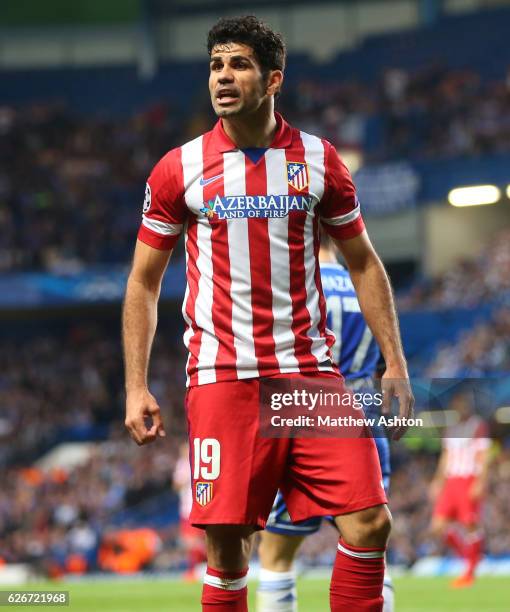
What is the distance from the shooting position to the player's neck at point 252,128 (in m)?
4.12

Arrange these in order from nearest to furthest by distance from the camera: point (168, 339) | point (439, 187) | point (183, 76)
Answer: point (439, 187), point (168, 339), point (183, 76)

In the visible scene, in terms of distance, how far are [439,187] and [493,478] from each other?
34.2 feet

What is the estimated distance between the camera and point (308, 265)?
4094 mm

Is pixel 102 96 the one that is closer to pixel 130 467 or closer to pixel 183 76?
pixel 183 76

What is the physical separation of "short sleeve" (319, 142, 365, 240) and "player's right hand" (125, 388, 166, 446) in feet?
2.67

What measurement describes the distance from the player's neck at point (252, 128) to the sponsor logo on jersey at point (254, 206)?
21 cm

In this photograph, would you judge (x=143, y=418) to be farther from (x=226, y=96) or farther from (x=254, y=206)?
(x=226, y=96)

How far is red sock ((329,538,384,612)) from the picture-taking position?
157 inches

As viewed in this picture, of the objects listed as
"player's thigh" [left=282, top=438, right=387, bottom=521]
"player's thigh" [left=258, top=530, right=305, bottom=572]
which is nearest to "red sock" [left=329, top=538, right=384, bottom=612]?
"player's thigh" [left=282, top=438, right=387, bottom=521]

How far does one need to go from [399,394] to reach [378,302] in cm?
32

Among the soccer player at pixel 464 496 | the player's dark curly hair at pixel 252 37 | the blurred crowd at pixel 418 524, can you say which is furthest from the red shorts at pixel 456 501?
the player's dark curly hair at pixel 252 37

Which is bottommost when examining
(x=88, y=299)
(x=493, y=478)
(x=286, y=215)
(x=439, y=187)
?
(x=493, y=478)

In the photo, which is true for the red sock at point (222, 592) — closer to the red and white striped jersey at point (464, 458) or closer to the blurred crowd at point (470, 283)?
the red and white striped jersey at point (464, 458)

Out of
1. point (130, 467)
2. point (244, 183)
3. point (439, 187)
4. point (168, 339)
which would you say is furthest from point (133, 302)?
point (168, 339)
